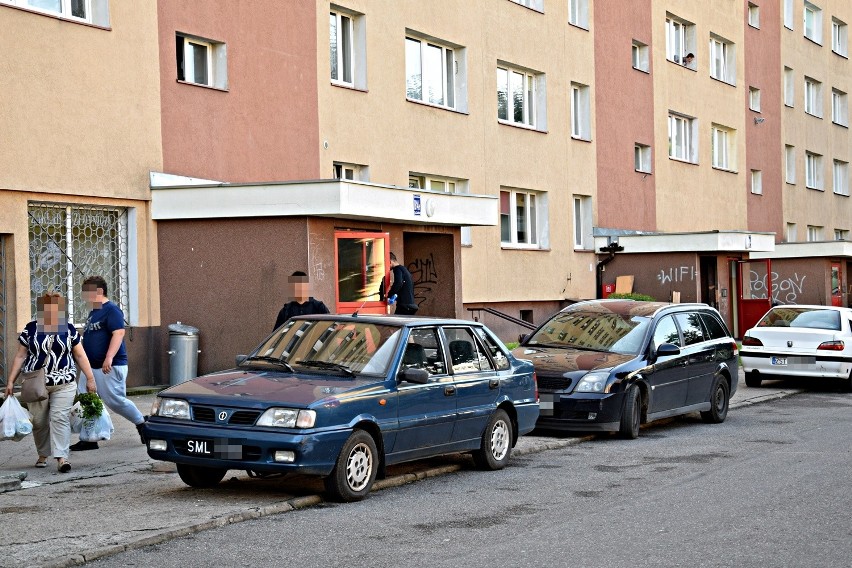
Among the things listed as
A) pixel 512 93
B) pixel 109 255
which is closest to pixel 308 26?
pixel 109 255

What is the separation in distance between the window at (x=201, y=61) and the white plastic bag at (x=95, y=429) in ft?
28.0

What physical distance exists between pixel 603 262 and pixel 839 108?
958 inches

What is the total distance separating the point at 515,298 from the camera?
26.7 metres

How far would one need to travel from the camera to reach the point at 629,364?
13.1 metres

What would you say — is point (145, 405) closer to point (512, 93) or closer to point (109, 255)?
point (109, 255)

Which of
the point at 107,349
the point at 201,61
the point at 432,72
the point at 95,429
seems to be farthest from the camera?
the point at 432,72

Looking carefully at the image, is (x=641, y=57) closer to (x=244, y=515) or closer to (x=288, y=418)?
(x=288, y=418)

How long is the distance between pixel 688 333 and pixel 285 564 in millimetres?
9105

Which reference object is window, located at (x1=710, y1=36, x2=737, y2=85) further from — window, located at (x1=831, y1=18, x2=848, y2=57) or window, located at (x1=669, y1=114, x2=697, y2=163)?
window, located at (x1=831, y1=18, x2=848, y2=57)

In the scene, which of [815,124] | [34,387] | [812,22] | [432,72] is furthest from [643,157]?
[34,387]

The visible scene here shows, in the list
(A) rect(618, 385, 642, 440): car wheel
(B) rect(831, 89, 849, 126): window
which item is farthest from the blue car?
(B) rect(831, 89, 849, 126): window

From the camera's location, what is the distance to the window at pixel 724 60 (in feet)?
127

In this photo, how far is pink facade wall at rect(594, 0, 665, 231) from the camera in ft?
101

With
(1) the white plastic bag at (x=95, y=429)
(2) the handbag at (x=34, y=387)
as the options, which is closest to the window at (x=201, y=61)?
(1) the white plastic bag at (x=95, y=429)
